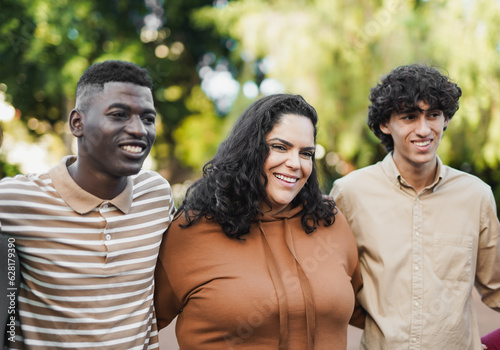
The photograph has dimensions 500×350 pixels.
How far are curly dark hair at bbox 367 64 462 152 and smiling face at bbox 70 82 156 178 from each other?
4.35 ft

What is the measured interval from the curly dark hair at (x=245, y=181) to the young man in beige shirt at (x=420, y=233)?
0.34 metres

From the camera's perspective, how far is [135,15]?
12.1 m

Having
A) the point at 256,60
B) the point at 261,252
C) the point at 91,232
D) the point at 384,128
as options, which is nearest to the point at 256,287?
the point at 261,252

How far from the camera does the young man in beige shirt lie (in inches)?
94.1

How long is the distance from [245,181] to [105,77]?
2.55ft

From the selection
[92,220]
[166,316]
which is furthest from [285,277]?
[92,220]

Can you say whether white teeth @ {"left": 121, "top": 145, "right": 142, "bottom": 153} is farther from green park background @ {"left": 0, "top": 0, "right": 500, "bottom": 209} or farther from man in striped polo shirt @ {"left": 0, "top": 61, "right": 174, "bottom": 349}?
green park background @ {"left": 0, "top": 0, "right": 500, "bottom": 209}

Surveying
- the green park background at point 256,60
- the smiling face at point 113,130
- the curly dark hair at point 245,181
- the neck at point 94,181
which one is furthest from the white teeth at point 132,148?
the green park background at point 256,60

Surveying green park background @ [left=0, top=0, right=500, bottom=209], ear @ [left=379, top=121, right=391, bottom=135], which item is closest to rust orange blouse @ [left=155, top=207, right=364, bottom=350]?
ear @ [left=379, top=121, right=391, bottom=135]

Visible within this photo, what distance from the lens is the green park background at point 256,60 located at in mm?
7449

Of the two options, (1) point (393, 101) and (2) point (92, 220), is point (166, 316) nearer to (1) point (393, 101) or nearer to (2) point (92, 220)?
(2) point (92, 220)

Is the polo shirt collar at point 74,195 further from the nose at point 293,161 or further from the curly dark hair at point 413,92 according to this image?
the curly dark hair at point 413,92

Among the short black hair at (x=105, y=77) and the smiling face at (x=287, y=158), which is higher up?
the short black hair at (x=105, y=77)

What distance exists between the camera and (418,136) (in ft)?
8.22
